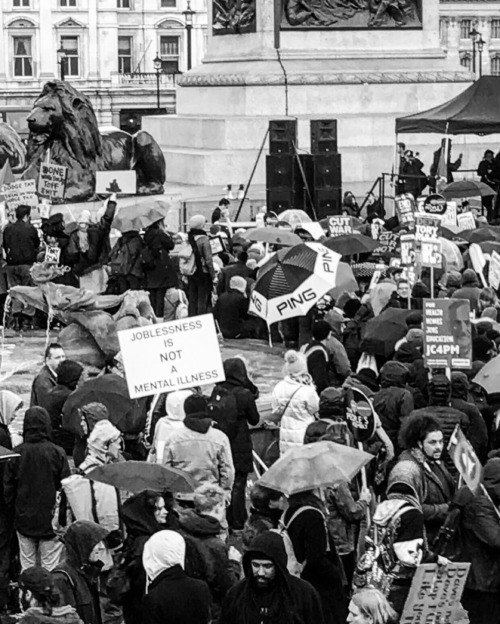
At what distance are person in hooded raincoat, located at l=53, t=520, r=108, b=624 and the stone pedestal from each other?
996 inches

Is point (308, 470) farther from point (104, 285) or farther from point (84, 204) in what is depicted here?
point (84, 204)

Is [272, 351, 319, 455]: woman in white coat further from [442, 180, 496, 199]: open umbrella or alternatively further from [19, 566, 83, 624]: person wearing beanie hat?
[442, 180, 496, 199]: open umbrella

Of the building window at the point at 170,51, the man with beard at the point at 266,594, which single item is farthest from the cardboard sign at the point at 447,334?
the building window at the point at 170,51

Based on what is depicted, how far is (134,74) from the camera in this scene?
92812mm

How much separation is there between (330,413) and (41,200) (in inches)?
575

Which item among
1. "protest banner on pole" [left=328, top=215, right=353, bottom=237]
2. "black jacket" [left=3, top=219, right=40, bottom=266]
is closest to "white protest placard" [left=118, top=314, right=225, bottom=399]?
"black jacket" [left=3, top=219, right=40, bottom=266]

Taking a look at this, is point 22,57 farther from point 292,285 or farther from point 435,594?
point 435,594

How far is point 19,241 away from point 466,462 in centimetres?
1121

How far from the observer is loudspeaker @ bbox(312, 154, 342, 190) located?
1149 inches

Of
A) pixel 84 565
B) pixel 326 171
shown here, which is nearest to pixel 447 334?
pixel 84 565

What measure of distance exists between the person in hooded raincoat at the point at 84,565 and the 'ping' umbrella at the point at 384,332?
5.79m

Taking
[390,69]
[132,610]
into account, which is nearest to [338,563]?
[132,610]

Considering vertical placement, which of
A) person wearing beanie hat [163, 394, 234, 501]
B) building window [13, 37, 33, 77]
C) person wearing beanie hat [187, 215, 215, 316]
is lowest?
building window [13, 37, 33, 77]

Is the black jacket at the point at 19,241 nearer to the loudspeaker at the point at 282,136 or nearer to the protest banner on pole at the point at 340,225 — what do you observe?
the protest banner on pole at the point at 340,225
